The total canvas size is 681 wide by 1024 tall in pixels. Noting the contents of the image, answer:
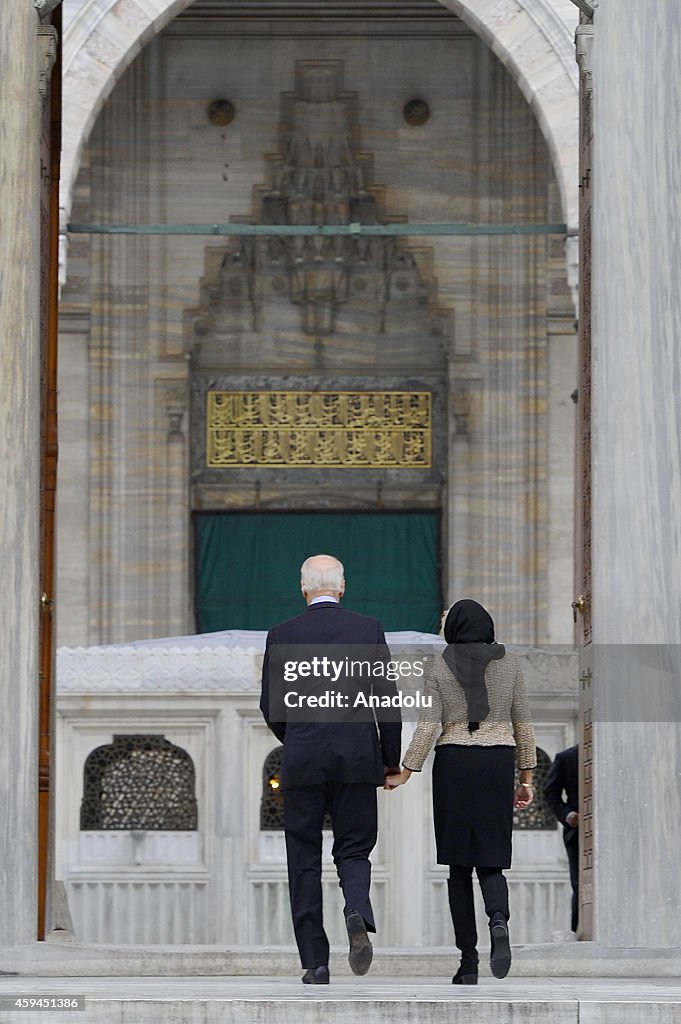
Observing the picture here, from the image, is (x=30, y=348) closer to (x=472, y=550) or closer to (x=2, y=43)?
(x=2, y=43)

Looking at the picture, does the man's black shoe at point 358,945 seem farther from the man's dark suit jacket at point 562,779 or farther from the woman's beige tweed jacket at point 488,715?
the man's dark suit jacket at point 562,779

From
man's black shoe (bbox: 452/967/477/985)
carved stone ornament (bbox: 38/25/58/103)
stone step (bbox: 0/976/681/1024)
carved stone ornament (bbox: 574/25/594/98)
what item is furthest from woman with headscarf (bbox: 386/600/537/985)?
carved stone ornament (bbox: 38/25/58/103)

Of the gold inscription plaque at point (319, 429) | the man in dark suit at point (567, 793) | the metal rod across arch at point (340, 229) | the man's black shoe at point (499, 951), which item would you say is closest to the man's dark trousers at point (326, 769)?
the man's black shoe at point (499, 951)

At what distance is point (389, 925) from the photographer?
9.15 meters

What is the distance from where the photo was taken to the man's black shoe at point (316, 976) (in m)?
5.07

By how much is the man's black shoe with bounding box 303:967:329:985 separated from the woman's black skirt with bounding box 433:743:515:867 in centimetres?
42

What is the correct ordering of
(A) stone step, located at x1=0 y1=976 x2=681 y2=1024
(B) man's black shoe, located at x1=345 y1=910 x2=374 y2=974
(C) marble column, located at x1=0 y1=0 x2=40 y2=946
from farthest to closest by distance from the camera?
(C) marble column, located at x1=0 y1=0 x2=40 y2=946, (B) man's black shoe, located at x1=345 y1=910 x2=374 y2=974, (A) stone step, located at x1=0 y1=976 x2=681 y2=1024

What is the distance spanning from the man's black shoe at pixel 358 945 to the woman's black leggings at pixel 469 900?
400 millimetres

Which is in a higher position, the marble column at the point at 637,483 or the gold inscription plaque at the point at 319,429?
the gold inscription plaque at the point at 319,429

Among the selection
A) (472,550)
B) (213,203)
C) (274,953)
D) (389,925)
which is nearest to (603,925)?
(274,953)

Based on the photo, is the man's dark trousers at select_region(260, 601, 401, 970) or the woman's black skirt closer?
the man's dark trousers at select_region(260, 601, 401, 970)

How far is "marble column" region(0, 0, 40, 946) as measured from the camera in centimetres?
570

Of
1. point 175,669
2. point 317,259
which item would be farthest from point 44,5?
point 317,259

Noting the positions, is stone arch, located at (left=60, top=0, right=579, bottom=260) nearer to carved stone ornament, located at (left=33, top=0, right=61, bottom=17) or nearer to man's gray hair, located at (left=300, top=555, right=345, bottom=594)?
carved stone ornament, located at (left=33, top=0, right=61, bottom=17)
